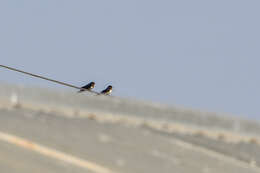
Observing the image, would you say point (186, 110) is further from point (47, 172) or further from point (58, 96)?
point (47, 172)

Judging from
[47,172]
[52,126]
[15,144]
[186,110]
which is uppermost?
[186,110]

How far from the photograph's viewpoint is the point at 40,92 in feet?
162

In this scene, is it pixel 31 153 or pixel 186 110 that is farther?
pixel 186 110

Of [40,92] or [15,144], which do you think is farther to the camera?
[40,92]

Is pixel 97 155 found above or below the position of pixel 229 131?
below

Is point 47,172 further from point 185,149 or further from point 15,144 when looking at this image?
point 185,149

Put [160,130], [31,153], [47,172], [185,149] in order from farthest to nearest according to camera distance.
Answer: [160,130], [185,149], [31,153], [47,172]

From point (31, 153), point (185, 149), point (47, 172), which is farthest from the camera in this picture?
point (185, 149)

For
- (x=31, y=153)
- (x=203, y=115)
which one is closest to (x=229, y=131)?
(x=203, y=115)

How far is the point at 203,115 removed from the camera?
155ft

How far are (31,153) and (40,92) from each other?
867 centimetres

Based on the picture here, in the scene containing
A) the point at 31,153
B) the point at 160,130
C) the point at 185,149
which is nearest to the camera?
the point at 31,153

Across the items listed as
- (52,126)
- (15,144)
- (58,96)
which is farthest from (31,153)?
(58,96)

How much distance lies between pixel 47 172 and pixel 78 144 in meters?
5.22
